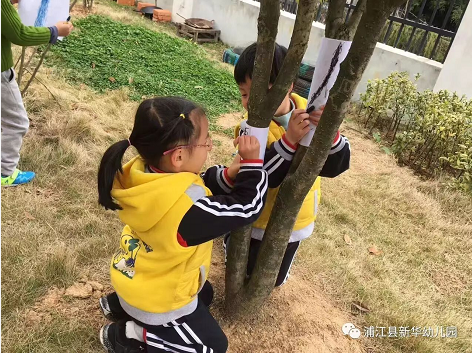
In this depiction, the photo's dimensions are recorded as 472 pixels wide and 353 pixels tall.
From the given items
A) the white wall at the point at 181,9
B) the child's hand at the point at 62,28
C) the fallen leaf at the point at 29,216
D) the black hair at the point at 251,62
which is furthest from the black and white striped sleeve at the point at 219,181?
the white wall at the point at 181,9

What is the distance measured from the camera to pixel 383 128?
19.0 ft

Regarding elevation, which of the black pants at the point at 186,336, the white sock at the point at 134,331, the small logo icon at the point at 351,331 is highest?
the black pants at the point at 186,336

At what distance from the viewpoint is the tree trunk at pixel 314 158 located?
1262 mm

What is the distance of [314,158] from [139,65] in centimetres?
480

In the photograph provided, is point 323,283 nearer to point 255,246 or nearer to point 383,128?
point 255,246

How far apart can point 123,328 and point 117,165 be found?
0.73 metres

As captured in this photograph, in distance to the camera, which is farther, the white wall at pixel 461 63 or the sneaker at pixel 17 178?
the white wall at pixel 461 63

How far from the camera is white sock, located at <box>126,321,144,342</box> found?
162cm

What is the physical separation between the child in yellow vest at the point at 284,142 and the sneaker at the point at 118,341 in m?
0.70

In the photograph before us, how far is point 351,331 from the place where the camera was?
2195mm

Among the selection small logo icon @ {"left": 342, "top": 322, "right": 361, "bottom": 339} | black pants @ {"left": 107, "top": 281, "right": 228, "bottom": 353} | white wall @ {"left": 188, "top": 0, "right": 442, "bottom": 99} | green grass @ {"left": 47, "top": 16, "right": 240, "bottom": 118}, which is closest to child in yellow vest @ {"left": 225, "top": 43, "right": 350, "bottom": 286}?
black pants @ {"left": 107, "top": 281, "right": 228, "bottom": 353}

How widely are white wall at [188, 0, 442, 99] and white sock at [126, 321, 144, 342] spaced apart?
540cm

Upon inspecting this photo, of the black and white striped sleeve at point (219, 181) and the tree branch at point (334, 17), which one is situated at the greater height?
the tree branch at point (334, 17)

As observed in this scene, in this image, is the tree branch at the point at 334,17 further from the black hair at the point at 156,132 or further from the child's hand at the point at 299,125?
the black hair at the point at 156,132
